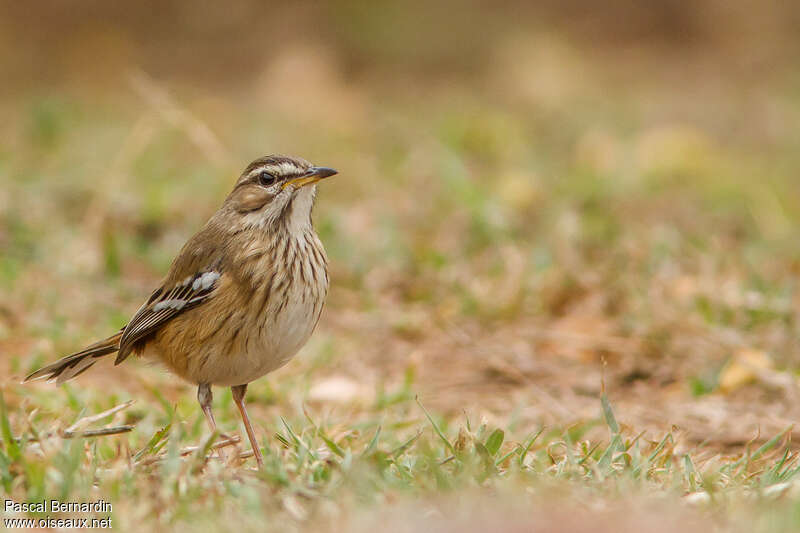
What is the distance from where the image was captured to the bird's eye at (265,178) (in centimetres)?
602

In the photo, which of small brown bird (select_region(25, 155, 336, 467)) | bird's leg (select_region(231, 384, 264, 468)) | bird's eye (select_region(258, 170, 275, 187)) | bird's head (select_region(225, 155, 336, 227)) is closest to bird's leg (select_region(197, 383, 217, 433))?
small brown bird (select_region(25, 155, 336, 467))

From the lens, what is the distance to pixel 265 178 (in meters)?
6.03

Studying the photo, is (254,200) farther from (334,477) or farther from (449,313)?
(449,313)

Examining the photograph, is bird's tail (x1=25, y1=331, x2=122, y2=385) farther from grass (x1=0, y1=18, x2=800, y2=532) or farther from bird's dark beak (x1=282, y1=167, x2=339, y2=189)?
bird's dark beak (x1=282, y1=167, x2=339, y2=189)

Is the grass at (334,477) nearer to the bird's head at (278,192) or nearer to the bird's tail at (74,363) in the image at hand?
the bird's tail at (74,363)

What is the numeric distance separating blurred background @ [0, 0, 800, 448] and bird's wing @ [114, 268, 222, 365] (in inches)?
15.0

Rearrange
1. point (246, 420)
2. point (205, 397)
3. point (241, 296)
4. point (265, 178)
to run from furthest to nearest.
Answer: point (265, 178)
point (205, 397)
point (241, 296)
point (246, 420)

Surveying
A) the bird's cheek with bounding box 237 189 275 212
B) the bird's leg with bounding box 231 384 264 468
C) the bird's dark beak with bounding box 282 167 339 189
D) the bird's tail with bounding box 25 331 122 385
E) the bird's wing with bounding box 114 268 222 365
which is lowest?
the bird's leg with bounding box 231 384 264 468

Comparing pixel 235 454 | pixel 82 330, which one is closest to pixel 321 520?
pixel 235 454

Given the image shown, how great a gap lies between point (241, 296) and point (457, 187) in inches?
190

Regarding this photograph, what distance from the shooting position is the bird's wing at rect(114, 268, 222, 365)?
223 inches

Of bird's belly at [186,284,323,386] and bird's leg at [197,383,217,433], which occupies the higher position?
bird's belly at [186,284,323,386]

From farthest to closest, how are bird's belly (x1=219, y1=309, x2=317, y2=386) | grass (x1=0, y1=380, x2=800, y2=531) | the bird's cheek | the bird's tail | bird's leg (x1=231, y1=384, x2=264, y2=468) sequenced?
the bird's cheek
the bird's tail
bird's belly (x1=219, y1=309, x2=317, y2=386)
bird's leg (x1=231, y1=384, x2=264, y2=468)
grass (x1=0, y1=380, x2=800, y2=531)

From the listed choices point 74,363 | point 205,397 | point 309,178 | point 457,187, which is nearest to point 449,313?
point 457,187
